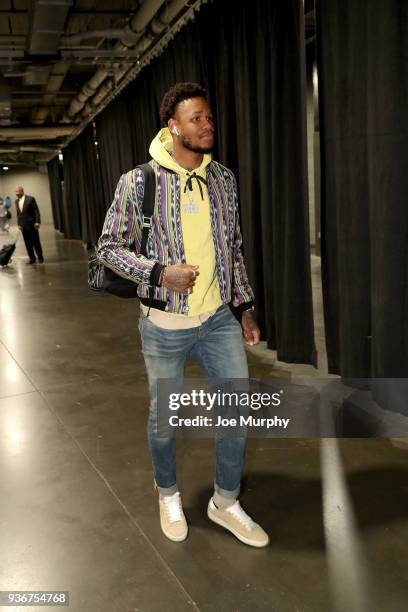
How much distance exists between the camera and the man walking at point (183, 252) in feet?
5.25

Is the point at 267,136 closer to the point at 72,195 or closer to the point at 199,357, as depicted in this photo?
the point at 199,357

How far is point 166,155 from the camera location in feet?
5.41

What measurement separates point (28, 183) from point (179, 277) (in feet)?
79.7

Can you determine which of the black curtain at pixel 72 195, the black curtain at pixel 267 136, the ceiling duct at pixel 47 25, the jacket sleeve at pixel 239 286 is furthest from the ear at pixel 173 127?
the black curtain at pixel 72 195

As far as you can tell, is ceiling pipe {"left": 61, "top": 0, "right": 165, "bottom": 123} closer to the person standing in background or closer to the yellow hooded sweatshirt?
the yellow hooded sweatshirt

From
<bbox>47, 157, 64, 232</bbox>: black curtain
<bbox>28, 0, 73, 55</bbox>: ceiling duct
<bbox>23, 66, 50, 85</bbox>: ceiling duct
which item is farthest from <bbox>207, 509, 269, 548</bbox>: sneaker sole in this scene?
<bbox>47, 157, 64, 232</bbox>: black curtain

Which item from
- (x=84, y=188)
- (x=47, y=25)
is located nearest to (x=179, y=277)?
(x=47, y=25)

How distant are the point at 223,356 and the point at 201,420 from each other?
0.91m

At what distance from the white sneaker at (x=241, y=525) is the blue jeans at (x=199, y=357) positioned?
14cm

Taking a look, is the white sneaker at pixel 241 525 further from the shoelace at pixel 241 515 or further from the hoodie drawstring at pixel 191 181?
the hoodie drawstring at pixel 191 181

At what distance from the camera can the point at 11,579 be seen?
1.72 metres

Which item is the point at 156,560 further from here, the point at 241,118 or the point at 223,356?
the point at 241,118

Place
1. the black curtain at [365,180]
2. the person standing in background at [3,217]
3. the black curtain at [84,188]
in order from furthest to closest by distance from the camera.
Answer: the person standing in background at [3,217] < the black curtain at [84,188] < the black curtain at [365,180]

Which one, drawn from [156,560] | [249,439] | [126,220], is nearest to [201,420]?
[249,439]
